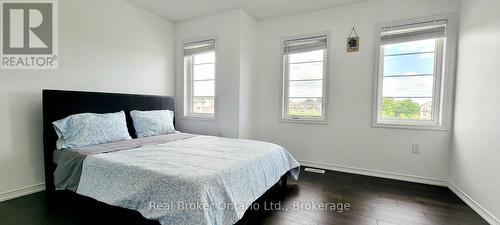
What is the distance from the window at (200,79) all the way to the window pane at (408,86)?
8.40ft

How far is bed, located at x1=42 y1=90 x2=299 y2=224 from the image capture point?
1.41m

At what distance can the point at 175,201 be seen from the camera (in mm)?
1393

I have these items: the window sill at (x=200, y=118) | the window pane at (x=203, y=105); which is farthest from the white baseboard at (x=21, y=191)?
the window pane at (x=203, y=105)

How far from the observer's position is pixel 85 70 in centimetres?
273

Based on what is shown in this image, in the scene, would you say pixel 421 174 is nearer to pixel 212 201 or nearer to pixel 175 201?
pixel 212 201

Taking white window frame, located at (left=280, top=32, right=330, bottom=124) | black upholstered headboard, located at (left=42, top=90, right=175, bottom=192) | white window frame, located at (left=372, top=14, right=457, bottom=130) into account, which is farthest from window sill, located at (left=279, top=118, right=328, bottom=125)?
black upholstered headboard, located at (left=42, top=90, right=175, bottom=192)

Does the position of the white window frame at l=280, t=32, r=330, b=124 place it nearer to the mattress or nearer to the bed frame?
the bed frame

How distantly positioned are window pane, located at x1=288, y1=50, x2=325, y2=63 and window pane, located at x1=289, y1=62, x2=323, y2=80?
0.06m

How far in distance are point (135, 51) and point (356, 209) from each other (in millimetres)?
3502

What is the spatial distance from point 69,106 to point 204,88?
1916 mm

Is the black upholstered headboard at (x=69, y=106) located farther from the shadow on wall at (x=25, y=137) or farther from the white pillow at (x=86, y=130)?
the shadow on wall at (x=25, y=137)

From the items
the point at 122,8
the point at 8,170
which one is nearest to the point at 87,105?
the point at 8,170

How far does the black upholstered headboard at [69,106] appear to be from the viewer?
2246 millimetres

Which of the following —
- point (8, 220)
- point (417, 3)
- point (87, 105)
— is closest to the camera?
point (8, 220)
